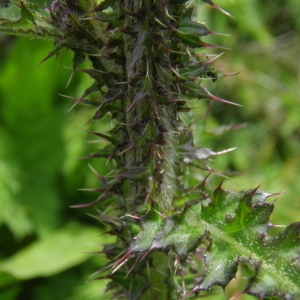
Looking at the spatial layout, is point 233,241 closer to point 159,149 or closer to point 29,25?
point 159,149

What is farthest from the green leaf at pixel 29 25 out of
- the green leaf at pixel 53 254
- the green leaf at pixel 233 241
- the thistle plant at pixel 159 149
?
the green leaf at pixel 53 254

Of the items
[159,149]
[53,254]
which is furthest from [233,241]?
[53,254]

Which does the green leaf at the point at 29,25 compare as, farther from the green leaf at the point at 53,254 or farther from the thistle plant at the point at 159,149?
the green leaf at the point at 53,254

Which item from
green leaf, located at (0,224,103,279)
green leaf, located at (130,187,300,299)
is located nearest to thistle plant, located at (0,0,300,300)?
green leaf, located at (130,187,300,299)

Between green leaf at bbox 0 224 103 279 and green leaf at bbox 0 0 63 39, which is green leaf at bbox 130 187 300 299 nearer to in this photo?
green leaf at bbox 0 0 63 39

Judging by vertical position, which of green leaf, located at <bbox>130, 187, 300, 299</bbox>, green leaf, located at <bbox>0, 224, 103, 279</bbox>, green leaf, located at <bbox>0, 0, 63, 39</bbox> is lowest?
green leaf, located at <bbox>0, 224, 103, 279</bbox>

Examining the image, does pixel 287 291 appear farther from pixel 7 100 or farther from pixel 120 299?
pixel 7 100

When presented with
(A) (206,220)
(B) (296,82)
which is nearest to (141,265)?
(A) (206,220)
